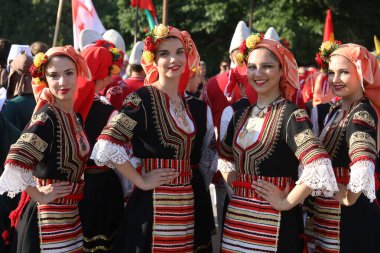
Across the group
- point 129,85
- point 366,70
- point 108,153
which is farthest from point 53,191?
point 129,85

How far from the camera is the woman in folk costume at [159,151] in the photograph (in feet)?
10.7

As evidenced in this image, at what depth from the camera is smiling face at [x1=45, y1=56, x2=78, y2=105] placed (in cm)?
335

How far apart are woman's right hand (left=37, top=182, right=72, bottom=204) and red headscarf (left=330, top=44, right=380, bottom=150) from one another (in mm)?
1826

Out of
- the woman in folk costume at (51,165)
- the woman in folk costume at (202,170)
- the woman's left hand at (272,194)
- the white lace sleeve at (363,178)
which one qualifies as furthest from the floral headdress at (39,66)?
the white lace sleeve at (363,178)

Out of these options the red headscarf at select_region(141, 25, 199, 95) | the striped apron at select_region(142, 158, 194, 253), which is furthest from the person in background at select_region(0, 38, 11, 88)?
the striped apron at select_region(142, 158, 194, 253)

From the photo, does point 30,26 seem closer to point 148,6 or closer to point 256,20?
point 256,20

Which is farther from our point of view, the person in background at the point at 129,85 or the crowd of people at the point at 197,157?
the person in background at the point at 129,85

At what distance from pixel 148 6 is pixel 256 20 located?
6.58 meters

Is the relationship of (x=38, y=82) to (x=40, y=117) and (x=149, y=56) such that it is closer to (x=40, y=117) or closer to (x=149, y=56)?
(x=40, y=117)

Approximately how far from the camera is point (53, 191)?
3.22 meters

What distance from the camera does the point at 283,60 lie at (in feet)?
10.7

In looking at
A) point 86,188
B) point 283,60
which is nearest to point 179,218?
point 86,188

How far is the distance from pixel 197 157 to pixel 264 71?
0.80 m

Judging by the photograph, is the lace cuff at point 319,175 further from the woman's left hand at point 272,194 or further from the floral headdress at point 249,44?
the floral headdress at point 249,44
